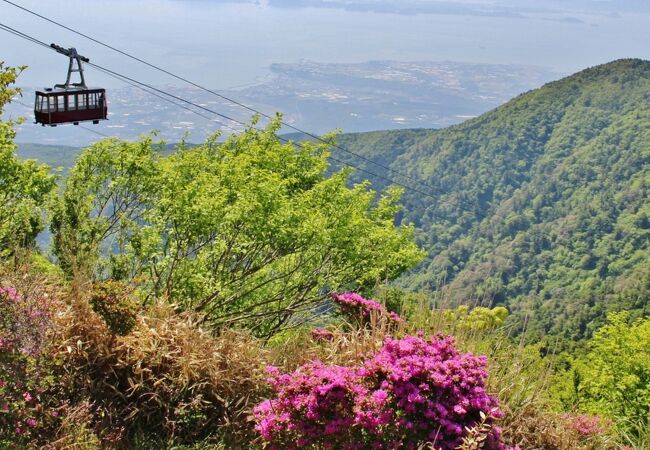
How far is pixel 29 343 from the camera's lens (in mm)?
4262

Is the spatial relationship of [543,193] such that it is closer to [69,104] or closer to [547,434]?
[69,104]

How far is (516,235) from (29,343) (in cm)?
13012

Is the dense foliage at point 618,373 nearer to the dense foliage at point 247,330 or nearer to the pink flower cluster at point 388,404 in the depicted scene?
the dense foliage at point 247,330

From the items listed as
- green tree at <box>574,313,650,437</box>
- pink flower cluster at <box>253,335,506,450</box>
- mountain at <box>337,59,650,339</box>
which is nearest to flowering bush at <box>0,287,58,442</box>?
pink flower cluster at <box>253,335,506,450</box>

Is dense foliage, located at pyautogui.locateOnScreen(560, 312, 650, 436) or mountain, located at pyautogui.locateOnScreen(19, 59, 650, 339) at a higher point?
dense foliage, located at pyautogui.locateOnScreen(560, 312, 650, 436)

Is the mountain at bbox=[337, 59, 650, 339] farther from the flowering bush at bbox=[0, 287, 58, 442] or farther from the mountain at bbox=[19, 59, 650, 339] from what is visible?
the flowering bush at bbox=[0, 287, 58, 442]

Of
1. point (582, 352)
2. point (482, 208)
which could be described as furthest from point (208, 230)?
point (482, 208)

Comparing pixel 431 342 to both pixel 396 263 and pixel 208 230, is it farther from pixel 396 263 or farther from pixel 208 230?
pixel 396 263

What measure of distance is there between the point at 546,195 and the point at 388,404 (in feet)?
489

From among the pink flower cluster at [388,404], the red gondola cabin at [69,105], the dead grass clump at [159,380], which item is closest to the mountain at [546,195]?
the red gondola cabin at [69,105]

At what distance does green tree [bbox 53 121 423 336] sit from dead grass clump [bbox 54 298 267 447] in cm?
220

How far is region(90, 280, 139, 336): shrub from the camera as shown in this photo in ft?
15.6

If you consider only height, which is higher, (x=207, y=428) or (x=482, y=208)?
(x=207, y=428)

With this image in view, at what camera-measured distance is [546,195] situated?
14550 cm
